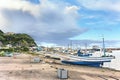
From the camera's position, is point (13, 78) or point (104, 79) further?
point (104, 79)

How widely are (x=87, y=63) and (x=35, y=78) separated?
4964cm

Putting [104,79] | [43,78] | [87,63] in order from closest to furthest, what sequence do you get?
[43,78] → [104,79] → [87,63]

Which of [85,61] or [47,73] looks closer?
[47,73]

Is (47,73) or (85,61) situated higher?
(85,61)

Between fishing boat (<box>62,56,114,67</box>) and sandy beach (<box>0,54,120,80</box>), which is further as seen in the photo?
fishing boat (<box>62,56,114,67</box>)

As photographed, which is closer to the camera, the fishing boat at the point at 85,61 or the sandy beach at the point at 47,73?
the sandy beach at the point at 47,73

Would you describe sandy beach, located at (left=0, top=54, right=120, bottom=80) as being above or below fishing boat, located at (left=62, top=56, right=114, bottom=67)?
below

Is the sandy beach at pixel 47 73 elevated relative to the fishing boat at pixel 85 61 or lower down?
lower down

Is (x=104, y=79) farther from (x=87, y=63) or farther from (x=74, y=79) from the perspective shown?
(x=87, y=63)

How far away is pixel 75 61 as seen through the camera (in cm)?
8950

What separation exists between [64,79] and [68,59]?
5260 centimetres

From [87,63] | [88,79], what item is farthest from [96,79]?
[87,63]

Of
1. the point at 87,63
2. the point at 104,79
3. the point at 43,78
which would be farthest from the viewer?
the point at 87,63

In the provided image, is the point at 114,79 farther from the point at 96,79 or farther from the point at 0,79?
the point at 0,79
